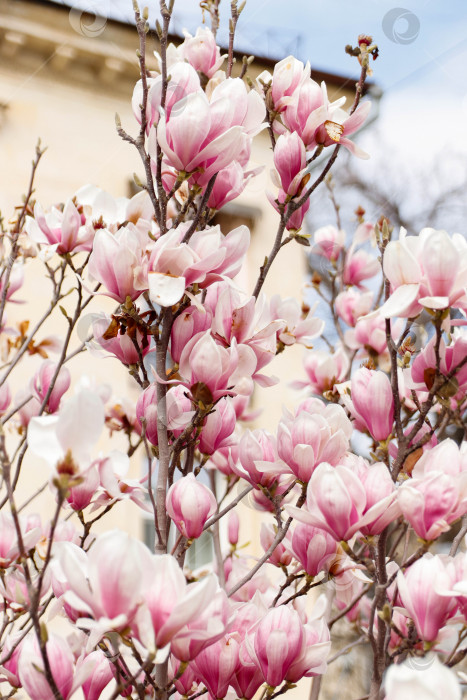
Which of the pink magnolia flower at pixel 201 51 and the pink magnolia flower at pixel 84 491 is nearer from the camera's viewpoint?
the pink magnolia flower at pixel 84 491

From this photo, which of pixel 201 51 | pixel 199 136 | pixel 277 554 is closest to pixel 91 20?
pixel 201 51

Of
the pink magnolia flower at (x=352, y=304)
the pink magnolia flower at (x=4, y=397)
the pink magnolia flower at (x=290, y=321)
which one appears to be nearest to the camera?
the pink magnolia flower at (x=290, y=321)

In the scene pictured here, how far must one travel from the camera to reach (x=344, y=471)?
19.4 inches

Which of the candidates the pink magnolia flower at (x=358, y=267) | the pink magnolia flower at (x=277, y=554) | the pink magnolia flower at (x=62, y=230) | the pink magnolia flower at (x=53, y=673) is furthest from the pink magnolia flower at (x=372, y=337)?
the pink magnolia flower at (x=53, y=673)

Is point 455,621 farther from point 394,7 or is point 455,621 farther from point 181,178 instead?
point 394,7

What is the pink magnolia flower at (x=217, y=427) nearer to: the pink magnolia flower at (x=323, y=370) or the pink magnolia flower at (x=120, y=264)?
the pink magnolia flower at (x=120, y=264)

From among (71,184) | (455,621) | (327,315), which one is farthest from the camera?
(71,184)

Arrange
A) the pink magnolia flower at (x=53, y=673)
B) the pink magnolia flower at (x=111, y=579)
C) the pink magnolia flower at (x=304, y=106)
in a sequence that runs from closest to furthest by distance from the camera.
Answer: the pink magnolia flower at (x=111, y=579)
the pink magnolia flower at (x=53, y=673)
the pink magnolia flower at (x=304, y=106)

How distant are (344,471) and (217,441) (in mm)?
160

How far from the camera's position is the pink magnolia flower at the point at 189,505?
52cm

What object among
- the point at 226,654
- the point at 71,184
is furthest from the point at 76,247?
the point at 71,184

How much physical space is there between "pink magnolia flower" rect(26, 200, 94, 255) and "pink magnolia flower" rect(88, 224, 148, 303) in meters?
0.16

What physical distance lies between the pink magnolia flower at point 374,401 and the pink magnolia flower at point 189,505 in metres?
0.17

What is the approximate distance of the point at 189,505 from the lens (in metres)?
0.52
